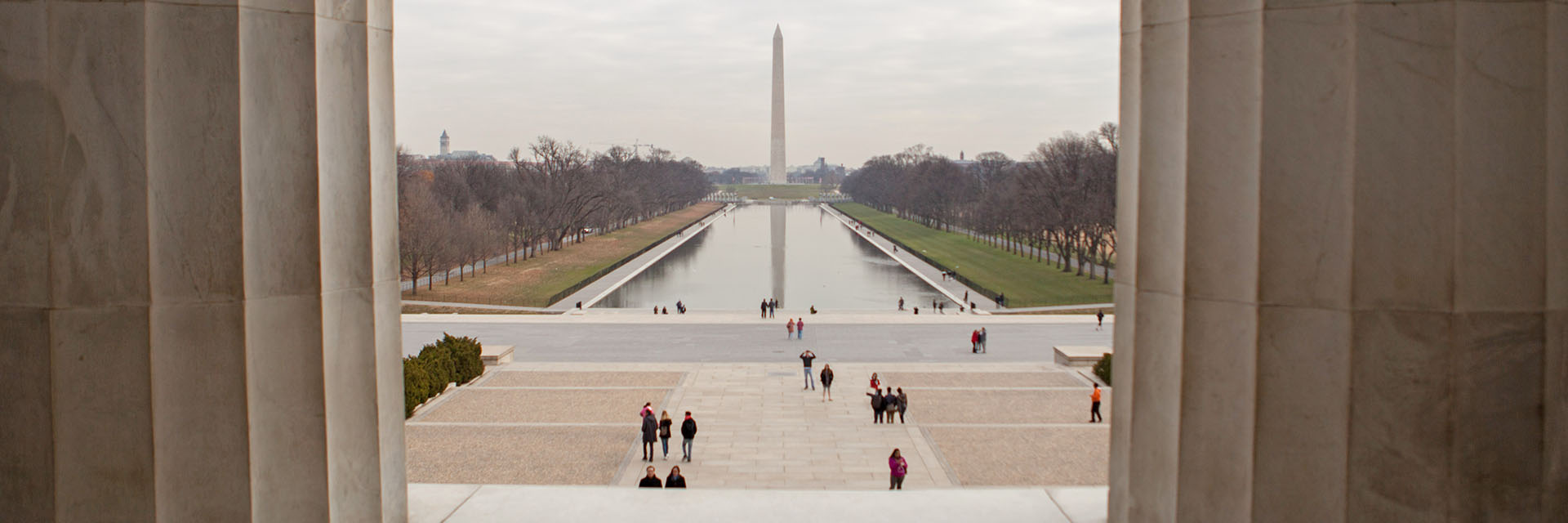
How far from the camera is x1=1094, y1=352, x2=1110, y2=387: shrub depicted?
80.1 ft

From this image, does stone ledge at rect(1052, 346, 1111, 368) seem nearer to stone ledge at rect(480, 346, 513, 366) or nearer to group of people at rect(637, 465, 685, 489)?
stone ledge at rect(480, 346, 513, 366)

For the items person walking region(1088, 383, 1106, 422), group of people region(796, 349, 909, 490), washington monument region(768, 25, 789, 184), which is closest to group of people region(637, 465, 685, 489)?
group of people region(796, 349, 909, 490)

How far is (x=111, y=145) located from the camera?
17.0ft

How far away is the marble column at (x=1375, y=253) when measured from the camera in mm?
4992

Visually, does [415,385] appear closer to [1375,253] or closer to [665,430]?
[665,430]

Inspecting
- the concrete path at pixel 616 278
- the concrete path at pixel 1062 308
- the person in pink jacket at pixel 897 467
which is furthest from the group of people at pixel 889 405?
the concrete path at pixel 616 278

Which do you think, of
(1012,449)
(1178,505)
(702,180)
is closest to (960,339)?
(1012,449)

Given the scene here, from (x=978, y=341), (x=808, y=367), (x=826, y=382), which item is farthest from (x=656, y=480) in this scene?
(x=978, y=341)

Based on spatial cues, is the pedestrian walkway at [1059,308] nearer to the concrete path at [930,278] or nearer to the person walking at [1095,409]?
the concrete path at [930,278]

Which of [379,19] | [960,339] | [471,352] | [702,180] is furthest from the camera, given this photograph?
[702,180]

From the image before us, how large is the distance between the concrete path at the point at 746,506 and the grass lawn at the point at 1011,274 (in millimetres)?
38782

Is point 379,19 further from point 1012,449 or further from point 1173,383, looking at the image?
point 1012,449

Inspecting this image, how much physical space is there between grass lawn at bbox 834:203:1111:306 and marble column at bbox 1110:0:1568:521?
40387 millimetres

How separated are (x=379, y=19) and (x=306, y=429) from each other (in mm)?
2337
